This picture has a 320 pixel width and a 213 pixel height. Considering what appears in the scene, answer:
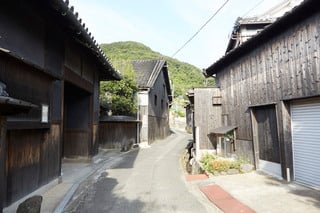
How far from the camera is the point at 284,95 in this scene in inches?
324

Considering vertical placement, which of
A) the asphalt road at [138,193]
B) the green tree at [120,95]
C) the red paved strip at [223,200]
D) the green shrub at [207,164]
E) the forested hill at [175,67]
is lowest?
the asphalt road at [138,193]

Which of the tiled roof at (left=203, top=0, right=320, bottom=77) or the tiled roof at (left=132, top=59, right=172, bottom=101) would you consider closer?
the tiled roof at (left=203, top=0, right=320, bottom=77)

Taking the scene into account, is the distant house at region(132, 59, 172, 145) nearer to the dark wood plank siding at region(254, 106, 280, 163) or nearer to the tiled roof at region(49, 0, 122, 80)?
the dark wood plank siding at region(254, 106, 280, 163)

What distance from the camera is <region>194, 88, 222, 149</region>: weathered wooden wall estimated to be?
13.6m

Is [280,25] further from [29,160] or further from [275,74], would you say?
[29,160]

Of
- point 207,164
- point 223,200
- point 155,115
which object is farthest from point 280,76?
point 155,115

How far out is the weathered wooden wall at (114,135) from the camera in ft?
59.3

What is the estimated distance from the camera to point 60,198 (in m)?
6.44

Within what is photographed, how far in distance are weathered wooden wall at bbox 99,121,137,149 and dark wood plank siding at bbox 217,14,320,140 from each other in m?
8.29

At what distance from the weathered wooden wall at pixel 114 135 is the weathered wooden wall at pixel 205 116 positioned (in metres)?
6.43

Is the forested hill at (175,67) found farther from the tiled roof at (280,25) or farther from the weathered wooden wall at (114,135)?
the tiled roof at (280,25)

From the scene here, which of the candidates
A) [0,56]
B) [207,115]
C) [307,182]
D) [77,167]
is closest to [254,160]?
[307,182]

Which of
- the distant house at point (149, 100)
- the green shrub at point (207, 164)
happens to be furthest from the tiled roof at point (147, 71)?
the green shrub at point (207, 164)

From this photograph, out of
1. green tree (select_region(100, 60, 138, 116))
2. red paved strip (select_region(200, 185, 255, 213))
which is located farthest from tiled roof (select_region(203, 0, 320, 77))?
green tree (select_region(100, 60, 138, 116))
